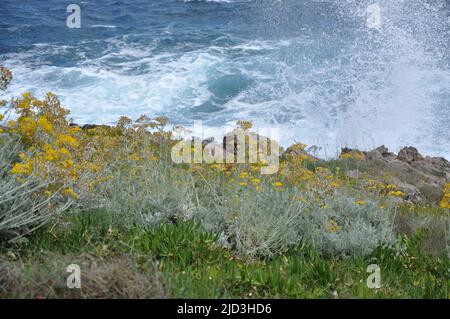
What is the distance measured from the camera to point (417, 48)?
73.0 ft

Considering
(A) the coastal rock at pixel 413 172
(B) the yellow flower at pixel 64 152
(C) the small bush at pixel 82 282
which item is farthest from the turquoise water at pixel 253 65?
(C) the small bush at pixel 82 282

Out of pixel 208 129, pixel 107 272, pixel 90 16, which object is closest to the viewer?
pixel 107 272

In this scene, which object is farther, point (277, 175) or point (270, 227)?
point (277, 175)

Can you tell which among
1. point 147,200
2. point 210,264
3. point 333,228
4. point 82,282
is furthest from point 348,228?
point 82,282

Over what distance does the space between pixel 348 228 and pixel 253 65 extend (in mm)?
14926

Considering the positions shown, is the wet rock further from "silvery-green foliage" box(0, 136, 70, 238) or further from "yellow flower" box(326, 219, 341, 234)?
"silvery-green foliage" box(0, 136, 70, 238)

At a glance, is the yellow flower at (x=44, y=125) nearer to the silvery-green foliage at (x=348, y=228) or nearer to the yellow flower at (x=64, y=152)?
the yellow flower at (x=64, y=152)

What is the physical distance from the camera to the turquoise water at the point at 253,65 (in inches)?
631

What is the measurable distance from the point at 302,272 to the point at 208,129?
10.8 meters

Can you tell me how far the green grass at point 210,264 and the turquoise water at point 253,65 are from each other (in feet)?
31.9

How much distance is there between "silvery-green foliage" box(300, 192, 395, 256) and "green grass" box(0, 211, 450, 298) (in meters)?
0.13

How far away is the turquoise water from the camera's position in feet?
52.6

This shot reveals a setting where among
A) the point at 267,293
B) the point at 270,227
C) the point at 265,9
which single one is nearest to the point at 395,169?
the point at 270,227
